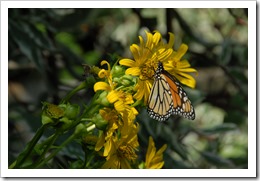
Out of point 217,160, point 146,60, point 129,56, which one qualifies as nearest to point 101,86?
point 146,60

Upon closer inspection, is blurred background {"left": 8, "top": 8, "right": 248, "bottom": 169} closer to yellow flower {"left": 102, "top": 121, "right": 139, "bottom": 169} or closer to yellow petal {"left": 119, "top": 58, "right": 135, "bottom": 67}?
yellow petal {"left": 119, "top": 58, "right": 135, "bottom": 67}

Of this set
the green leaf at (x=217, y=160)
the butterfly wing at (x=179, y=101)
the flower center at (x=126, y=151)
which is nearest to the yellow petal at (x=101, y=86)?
the flower center at (x=126, y=151)

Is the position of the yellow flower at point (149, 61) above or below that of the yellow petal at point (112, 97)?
above

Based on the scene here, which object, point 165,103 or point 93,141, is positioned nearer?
point 93,141

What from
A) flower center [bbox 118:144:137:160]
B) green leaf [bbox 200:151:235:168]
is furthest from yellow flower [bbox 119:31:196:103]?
green leaf [bbox 200:151:235:168]

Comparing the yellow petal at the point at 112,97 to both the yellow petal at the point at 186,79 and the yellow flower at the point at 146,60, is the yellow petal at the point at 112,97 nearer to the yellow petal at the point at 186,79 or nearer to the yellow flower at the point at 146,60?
the yellow flower at the point at 146,60
